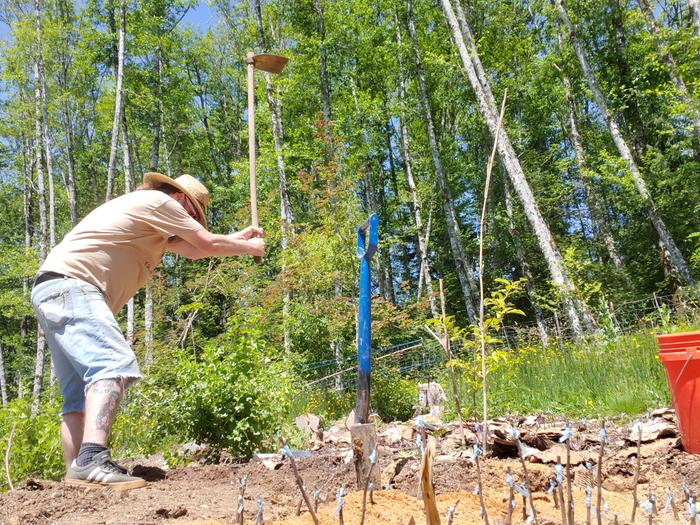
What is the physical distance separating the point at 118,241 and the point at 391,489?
175cm

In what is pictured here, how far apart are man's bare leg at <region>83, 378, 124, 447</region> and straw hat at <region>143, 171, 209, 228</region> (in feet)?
3.75

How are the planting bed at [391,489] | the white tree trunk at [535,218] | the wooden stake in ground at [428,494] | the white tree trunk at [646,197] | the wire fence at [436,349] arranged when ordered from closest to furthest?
the wooden stake in ground at [428,494] → the planting bed at [391,489] → the wire fence at [436,349] → the white tree trunk at [535,218] → the white tree trunk at [646,197]

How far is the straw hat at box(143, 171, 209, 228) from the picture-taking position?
2.84 m

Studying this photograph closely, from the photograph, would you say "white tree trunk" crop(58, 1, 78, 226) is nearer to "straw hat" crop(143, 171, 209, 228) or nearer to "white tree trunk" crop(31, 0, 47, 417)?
"white tree trunk" crop(31, 0, 47, 417)

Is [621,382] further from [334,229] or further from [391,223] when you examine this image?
[391,223]

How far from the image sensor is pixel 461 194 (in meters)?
23.4

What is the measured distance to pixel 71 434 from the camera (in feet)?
8.00

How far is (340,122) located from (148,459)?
15.1m

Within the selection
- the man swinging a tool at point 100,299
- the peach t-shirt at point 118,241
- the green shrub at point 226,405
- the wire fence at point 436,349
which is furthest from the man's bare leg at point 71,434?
the wire fence at point 436,349

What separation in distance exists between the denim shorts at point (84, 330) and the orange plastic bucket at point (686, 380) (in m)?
2.68

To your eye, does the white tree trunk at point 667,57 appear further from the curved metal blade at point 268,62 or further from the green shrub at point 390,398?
the curved metal blade at point 268,62

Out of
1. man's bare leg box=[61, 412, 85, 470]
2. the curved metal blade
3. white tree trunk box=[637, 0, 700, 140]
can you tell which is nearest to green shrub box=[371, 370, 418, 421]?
the curved metal blade

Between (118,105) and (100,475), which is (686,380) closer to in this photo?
(100,475)

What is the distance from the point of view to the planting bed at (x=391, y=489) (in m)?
1.75
